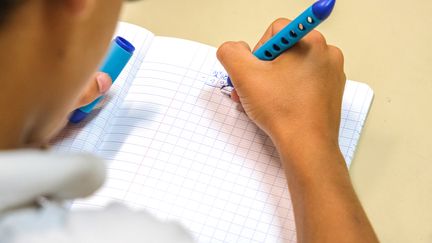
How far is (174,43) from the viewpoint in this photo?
725 mm

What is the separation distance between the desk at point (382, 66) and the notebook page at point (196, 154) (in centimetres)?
3

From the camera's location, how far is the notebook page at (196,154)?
621mm

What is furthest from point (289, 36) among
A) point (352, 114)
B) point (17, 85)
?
point (17, 85)

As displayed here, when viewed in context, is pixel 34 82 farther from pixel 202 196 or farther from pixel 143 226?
Result: pixel 202 196

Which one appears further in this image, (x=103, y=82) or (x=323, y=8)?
(x=103, y=82)

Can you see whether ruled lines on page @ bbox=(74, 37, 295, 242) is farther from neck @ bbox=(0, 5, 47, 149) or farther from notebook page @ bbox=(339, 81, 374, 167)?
neck @ bbox=(0, 5, 47, 149)

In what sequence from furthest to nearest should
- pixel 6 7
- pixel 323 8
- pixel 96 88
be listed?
pixel 96 88 → pixel 323 8 → pixel 6 7

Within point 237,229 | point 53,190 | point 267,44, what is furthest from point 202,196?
point 53,190

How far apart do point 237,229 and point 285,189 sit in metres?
0.07

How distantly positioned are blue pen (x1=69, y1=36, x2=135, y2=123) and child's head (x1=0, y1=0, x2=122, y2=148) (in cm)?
25

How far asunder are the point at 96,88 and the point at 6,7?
14.7 inches

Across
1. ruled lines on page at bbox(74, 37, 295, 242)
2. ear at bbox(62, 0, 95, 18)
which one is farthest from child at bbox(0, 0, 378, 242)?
ruled lines on page at bbox(74, 37, 295, 242)

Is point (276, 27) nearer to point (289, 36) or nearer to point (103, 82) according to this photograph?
point (289, 36)

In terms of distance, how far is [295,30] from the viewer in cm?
61
